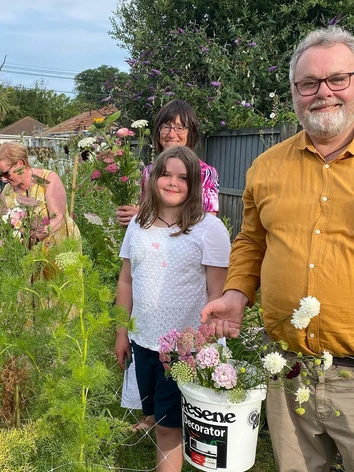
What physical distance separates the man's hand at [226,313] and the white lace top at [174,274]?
0.73 feet

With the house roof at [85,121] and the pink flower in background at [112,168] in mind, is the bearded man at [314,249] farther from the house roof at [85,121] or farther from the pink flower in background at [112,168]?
the house roof at [85,121]

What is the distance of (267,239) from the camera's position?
1.90 m

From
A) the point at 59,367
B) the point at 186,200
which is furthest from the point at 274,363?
the point at 186,200

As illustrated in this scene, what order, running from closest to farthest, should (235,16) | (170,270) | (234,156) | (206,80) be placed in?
(170,270) < (234,156) < (206,80) < (235,16)

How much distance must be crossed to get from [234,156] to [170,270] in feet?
14.7

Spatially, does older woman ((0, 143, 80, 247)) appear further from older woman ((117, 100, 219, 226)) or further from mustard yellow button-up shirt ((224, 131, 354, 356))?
mustard yellow button-up shirt ((224, 131, 354, 356))

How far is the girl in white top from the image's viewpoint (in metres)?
2.19

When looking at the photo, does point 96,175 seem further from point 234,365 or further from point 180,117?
point 234,365

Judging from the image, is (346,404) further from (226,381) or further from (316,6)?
(316,6)

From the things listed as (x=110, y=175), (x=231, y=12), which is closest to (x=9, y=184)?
(x=110, y=175)

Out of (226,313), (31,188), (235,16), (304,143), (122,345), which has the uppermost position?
(235,16)

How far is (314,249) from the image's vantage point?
1.71 meters

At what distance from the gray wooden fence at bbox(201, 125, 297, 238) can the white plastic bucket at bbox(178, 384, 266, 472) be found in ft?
13.6

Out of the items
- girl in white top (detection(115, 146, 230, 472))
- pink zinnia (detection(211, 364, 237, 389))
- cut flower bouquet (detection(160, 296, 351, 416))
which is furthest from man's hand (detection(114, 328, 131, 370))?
pink zinnia (detection(211, 364, 237, 389))
